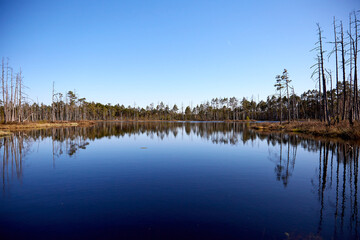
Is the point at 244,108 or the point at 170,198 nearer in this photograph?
the point at 170,198

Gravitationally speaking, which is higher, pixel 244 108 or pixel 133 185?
pixel 244 108

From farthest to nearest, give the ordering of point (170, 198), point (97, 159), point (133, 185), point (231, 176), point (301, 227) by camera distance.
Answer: point (97, 159), point (231, 176), point (133, 185), point (170, 198), point (301, 227)

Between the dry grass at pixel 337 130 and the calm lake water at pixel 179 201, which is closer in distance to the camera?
the calm lake water at pixel 179 201

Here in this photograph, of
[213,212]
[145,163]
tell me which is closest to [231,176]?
[213,212]

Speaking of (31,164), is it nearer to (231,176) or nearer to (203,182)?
(203,182)

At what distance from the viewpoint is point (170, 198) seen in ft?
22.6

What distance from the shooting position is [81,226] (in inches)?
199

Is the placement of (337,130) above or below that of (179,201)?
above

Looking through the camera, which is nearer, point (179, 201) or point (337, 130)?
point (179, 201)

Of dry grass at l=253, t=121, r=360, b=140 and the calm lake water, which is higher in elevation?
dry grass at l=253, t=121, r=360, b=140

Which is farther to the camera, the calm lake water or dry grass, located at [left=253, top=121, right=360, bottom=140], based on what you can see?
dry grass, located at [left=253, top=121, right=360, bottom=140]

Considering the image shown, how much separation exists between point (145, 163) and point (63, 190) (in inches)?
219

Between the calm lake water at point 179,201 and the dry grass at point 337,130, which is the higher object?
the dry grass at point 337,130

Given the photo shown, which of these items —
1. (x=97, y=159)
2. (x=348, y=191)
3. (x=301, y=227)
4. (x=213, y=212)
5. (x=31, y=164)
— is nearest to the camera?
(x=301, y=227)
